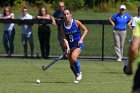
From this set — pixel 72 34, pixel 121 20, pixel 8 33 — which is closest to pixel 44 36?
pixel 8 33

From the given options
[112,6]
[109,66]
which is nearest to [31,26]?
[109,66]

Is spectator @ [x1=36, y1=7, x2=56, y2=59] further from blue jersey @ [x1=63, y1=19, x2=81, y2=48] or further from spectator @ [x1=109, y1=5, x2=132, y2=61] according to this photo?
blue jersey @ [x1=63, y1=19, x2=81, y2=48]

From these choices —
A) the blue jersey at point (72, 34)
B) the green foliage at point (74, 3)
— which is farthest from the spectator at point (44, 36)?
the green foliage at point (74, 3)

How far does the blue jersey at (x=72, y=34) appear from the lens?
15.5 m

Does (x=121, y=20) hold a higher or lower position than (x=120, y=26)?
higher

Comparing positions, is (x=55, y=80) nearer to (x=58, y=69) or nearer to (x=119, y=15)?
(x=58, y=69)

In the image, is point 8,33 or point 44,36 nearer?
point 44,36

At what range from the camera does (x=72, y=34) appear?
51.1 feet

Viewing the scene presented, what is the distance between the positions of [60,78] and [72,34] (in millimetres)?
1411

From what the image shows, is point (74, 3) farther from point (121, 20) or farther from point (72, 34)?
point (72, 34)

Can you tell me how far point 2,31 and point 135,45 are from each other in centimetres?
1695

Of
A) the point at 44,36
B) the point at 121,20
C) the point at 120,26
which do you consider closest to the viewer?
the point at 121,20

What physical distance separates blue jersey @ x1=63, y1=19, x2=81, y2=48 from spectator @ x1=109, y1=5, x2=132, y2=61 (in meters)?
6.64

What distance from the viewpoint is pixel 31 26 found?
23906 millimetres
